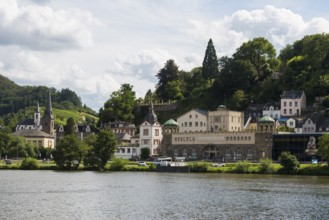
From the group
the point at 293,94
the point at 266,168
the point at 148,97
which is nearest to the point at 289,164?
the point at 266,168

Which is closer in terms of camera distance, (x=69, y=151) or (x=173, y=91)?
(x=69, y=151)

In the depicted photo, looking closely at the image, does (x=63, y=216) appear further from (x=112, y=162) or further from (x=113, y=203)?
(x=112, y=162)

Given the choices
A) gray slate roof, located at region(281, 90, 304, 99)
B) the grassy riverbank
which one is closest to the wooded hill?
gray slate roof, located at region(281, 90, 304, 99)

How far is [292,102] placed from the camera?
145250 mm

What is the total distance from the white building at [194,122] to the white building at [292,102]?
58.2 feet

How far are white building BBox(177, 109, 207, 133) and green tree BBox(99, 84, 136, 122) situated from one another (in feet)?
82.6

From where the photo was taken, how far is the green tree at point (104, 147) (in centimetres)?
11250

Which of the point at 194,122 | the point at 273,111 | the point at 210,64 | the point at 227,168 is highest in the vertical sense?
the point at 210,64

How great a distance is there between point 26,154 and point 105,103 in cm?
3924

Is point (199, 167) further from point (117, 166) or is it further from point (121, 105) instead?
point (121, 105)

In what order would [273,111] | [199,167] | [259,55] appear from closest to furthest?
[199,167]
[273,111]
[259,55]

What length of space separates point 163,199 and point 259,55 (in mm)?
110339

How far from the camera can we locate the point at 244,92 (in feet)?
528

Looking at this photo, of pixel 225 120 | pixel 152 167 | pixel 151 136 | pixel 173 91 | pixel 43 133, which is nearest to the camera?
pixel 152 167
